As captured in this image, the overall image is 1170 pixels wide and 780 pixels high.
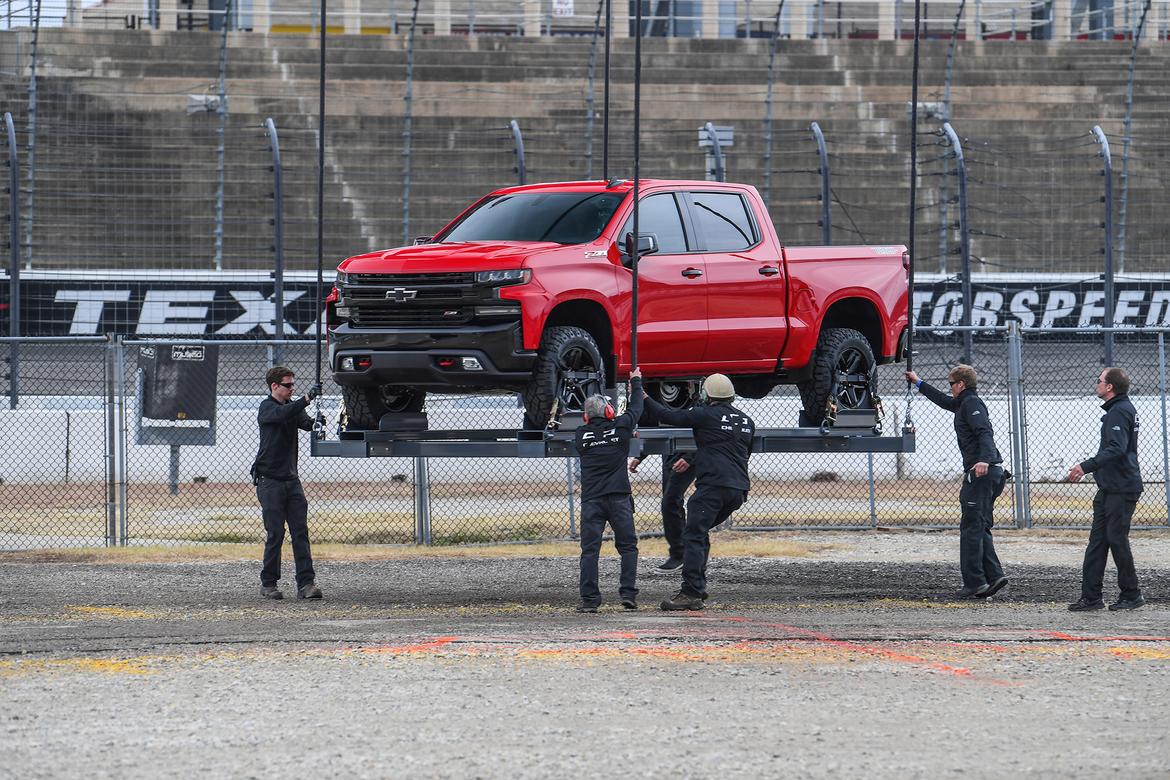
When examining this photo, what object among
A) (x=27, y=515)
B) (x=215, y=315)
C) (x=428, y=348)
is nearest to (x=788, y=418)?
(x=215, y=315)

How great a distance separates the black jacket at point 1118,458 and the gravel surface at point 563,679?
3.13 feet

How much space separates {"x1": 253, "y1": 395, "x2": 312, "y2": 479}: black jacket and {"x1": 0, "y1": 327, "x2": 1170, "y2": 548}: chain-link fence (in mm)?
3872

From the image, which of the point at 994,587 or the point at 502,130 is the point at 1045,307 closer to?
the point at 502,130

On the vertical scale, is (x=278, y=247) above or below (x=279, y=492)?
above

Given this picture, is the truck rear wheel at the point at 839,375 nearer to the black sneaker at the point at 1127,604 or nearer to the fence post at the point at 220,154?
the black sneaker at the point at 1127,604

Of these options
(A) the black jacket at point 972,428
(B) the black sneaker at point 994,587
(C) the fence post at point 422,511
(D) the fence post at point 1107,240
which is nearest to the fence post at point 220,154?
Result: (C) the fence post at point 422,511

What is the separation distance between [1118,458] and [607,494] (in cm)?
382

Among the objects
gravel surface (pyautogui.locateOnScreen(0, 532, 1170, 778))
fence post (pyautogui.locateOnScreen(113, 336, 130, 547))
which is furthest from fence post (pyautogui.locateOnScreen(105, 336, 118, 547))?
gravel surface (pyautogui.locateOnScreen(0, 532, 1170, 778))

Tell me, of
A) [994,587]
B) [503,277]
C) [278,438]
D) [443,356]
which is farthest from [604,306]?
[994,587]

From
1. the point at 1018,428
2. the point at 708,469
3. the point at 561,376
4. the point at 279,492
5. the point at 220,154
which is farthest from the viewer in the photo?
the point at 220,154

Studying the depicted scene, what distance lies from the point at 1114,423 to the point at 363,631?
5.76 m

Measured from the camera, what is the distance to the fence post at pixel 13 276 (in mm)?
19656

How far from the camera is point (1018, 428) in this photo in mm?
17828

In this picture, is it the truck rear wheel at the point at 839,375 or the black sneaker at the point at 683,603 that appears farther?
the truck rear wheel at the point at 839,375
